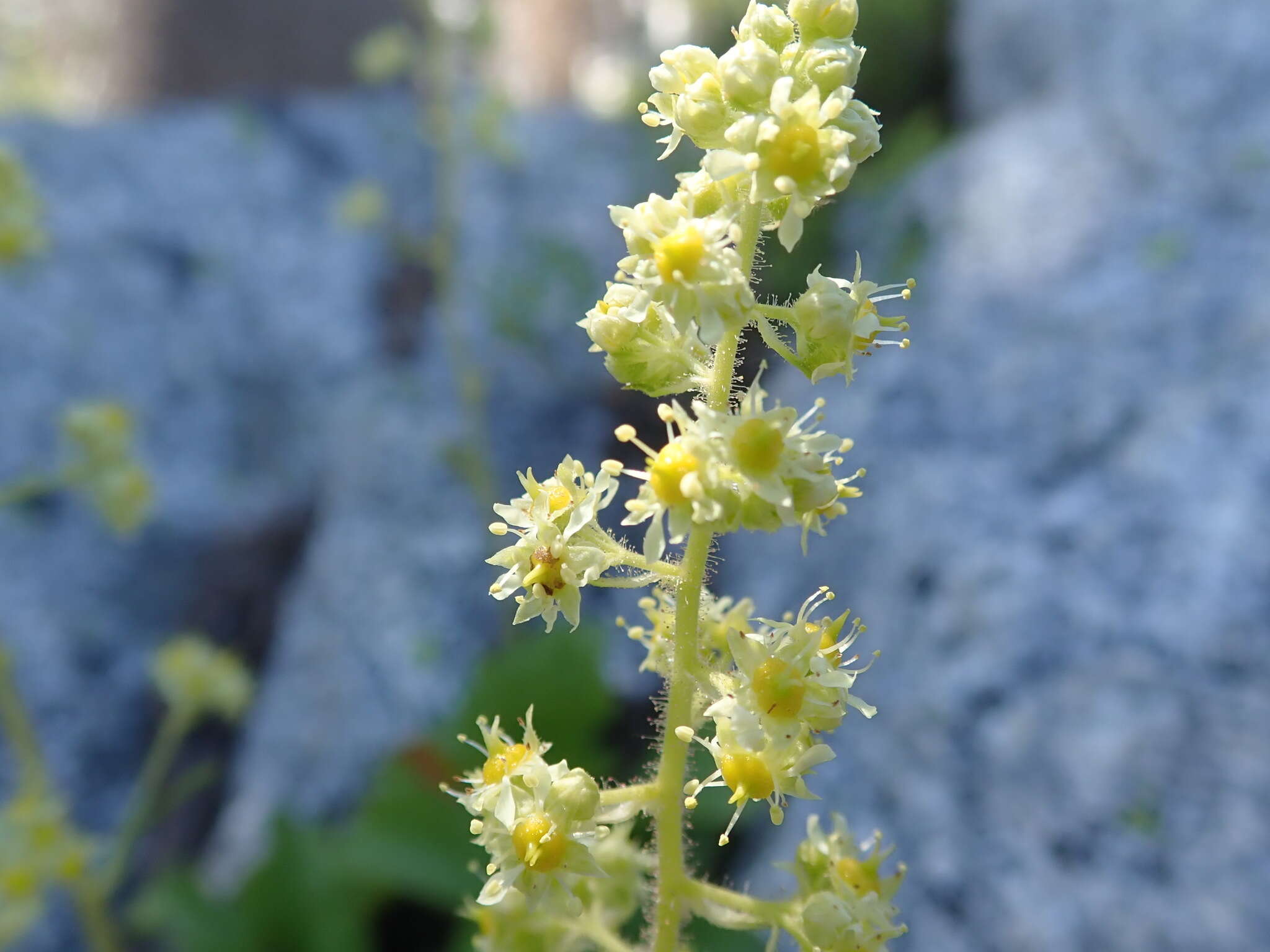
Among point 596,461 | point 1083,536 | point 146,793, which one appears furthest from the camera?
point 596,461

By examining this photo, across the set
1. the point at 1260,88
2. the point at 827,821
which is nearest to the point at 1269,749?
the point at 827,821

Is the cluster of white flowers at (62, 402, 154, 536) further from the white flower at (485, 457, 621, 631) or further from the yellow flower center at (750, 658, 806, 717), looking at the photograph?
the yellow flower center at (750, 658, 806, 717)

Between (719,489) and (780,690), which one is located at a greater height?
(719,489)

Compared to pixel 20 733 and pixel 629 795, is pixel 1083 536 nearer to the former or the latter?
pixel 629 795

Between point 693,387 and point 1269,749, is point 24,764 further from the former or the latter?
point 1269,749

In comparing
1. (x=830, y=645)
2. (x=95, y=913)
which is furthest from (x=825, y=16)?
(x=95, y=913)

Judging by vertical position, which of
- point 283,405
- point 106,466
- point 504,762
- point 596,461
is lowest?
point 504,762
